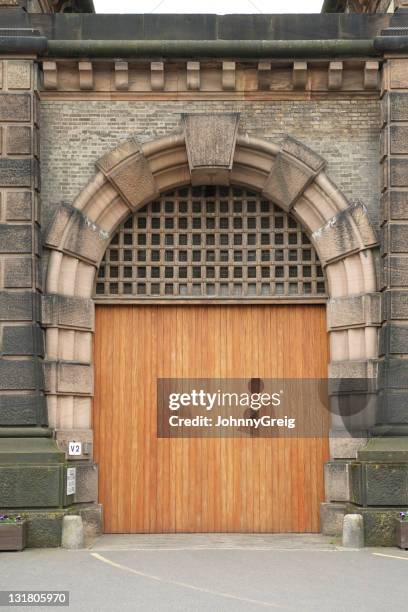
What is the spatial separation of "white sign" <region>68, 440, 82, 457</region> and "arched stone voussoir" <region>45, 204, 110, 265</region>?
2798 millimetres

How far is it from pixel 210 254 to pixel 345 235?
219 centimetres

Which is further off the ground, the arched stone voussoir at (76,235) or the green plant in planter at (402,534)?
the arched stone voussoir at (76,235)

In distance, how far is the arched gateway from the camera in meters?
13.7

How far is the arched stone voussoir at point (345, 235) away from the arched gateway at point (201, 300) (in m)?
0.02

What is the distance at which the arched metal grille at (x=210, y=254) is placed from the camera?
14.3 m

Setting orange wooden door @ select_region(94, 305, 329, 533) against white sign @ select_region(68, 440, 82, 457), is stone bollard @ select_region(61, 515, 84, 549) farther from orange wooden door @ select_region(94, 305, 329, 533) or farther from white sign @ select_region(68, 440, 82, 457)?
orange wooden door @ select_region(94, 305, 329, 533)

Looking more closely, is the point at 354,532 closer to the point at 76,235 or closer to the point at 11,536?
the point at 11,536

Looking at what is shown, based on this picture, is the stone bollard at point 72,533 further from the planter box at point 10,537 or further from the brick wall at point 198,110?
the brick wall at point 198,110

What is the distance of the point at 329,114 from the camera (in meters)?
14.0

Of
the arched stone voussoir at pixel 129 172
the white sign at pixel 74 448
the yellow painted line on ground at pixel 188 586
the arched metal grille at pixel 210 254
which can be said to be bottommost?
the yellow painted line on ground at pixel 188 586

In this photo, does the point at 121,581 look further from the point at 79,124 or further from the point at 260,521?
the point at 79,124

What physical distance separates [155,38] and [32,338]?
4971 mm

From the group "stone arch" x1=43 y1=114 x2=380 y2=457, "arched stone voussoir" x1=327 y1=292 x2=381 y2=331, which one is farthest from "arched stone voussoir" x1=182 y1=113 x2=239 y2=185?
"arched stone voussoir" x1=327 y1=292 x2=381 y2=331

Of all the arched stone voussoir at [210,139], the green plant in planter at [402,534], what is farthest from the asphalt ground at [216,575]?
the arched stone voussoir at [210,139]
